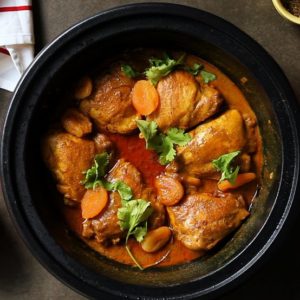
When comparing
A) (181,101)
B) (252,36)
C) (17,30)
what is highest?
(17,30)

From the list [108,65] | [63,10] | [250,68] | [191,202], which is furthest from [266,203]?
[63,10]

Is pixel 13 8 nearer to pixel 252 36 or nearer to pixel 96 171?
pixel 96 171

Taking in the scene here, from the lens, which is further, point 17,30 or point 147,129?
point 17,30

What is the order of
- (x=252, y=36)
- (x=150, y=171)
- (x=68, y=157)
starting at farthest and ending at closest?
(x=252, y=36)
(x=150, y=171)
(x=68, y=157)

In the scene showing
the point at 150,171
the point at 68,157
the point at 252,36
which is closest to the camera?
the point at 68,157

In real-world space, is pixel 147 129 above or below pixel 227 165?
above

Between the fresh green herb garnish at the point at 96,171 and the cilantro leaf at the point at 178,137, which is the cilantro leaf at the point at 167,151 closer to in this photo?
the cilantro leaf at the point at 178,137

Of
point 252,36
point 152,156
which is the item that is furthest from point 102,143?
point 252,36

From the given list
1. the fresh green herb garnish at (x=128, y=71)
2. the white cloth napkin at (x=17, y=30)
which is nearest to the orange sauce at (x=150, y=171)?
the fresh green herb garnish at (x=128, y=71)
